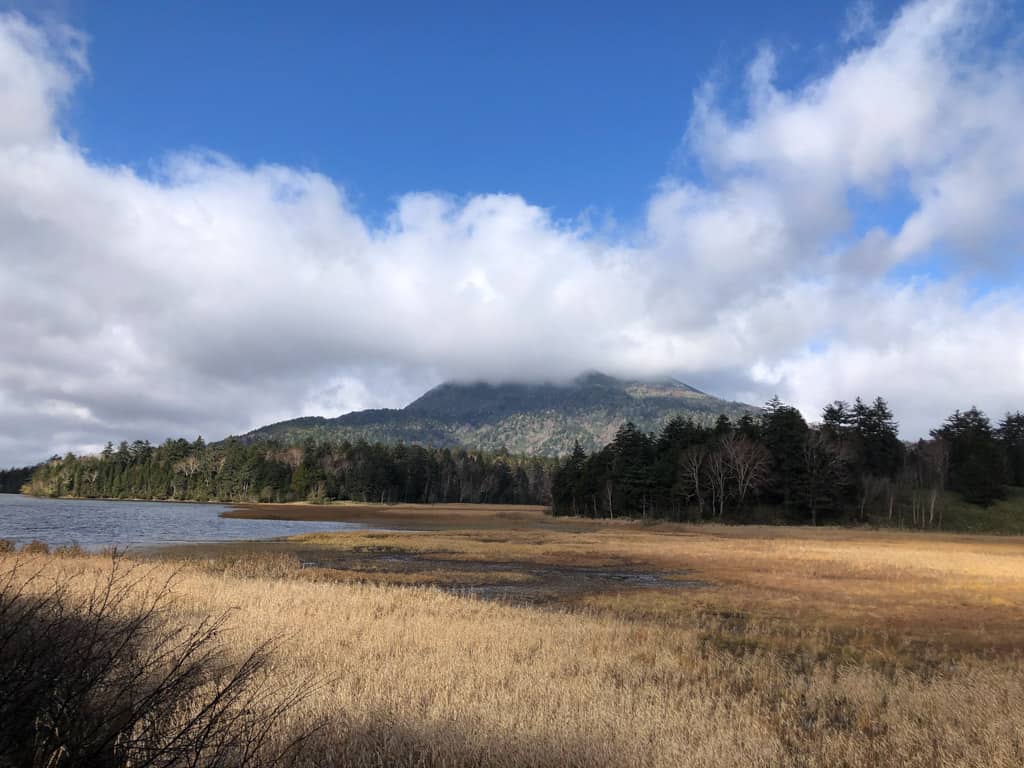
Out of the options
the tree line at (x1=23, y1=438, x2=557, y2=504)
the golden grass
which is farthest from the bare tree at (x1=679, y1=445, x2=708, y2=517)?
the tree line at (x1=23, y1=438, x2=557, y2=504)

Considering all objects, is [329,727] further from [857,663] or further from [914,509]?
[914,509]

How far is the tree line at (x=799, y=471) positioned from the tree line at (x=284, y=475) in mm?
74511

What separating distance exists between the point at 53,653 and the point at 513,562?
108 ft

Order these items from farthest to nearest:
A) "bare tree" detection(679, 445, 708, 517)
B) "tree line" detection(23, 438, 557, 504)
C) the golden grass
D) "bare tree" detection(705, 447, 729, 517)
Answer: "tree line" detection(23, 438, 557, 504) < "bare tree" detection(679, 445, 708, 517) < "bare tree" detection(705, 447, 729, 517) < the golden grass

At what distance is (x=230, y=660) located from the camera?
11133 millimetres

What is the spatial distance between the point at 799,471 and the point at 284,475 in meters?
128

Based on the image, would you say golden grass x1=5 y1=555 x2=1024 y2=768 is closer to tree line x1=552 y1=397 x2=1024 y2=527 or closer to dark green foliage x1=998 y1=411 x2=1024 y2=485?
tree line x1=552 y1=397 x2=1024 y2=527

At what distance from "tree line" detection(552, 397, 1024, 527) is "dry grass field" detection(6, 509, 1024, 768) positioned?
57.2 meters

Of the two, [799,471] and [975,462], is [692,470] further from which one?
[975,462]

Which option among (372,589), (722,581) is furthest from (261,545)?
(722,581)

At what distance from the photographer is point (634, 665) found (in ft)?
39.9

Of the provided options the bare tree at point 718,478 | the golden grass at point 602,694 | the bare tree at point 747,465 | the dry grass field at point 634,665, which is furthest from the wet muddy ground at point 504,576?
Result: the bare tree at point 718,478

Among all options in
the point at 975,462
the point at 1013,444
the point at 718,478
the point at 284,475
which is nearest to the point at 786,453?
the point at 718,478

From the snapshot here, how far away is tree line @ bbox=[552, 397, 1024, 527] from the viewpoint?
85.8m
